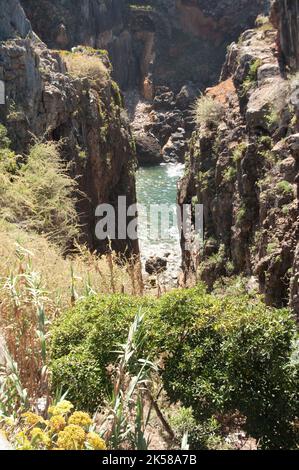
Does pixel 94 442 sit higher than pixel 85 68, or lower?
lower

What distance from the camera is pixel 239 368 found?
13.2 ft

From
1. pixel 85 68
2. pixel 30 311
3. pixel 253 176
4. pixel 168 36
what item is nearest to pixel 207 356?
pixel 30 311

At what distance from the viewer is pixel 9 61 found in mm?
14156

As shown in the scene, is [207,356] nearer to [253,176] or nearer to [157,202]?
[253,176]

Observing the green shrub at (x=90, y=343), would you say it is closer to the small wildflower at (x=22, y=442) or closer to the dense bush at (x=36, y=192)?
the small wildflower at (x=22, y=442)

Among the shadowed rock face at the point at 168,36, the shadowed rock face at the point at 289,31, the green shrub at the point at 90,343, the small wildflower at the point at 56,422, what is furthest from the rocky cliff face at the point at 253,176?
the shadowed rock face at the point at 168,36

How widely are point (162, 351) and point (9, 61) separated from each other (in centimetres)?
1221

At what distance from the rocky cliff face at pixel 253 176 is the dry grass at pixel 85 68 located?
5119 millimetres

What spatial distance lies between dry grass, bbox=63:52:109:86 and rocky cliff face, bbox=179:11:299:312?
5.12 meters

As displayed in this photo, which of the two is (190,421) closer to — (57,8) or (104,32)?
(57,8)

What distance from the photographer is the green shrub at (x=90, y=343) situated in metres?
4.09

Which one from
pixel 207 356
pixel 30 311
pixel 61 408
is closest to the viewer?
pixel 61 408

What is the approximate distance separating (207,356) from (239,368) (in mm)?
287

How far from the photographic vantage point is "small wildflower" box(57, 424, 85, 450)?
3.02 metres
